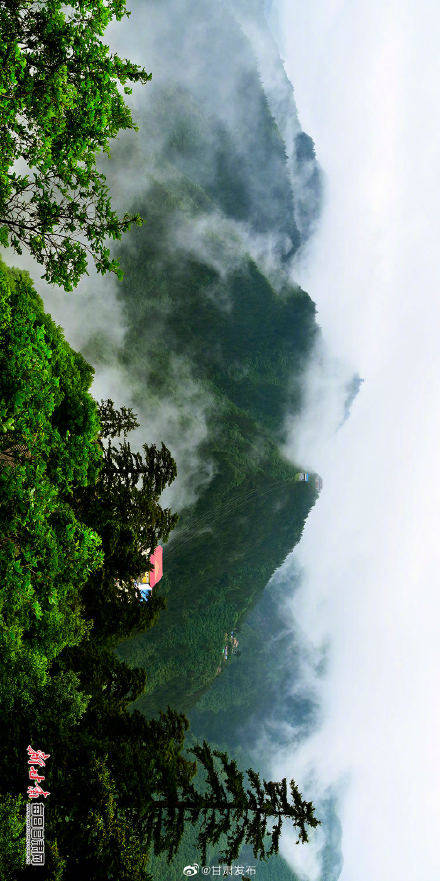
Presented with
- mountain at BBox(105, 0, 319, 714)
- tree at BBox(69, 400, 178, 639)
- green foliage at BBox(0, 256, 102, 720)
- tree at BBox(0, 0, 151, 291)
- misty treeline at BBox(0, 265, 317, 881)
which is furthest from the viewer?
mountain at BBox(105, 0, 319, 714)

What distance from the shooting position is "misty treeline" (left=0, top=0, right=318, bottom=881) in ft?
66.0

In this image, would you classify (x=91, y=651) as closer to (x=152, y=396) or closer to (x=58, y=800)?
(x=58, y=800)

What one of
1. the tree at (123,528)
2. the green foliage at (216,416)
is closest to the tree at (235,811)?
the tree at (123,528)

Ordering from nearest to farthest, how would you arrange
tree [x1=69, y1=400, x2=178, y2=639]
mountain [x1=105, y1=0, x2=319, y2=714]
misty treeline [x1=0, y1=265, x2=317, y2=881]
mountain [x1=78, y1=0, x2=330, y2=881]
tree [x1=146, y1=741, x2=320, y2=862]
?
misty treeline [x1=0, y1=265, x2=317, y2=881], tree [x1=146, y1=741, x2=320, y2=862], tree [x1=69, y1=400, x2=178, y2=639], mountain [x1=78, y1=0, x2=330, y2=881], mountain [x1=105, y1=0, x2=319, y2=714]

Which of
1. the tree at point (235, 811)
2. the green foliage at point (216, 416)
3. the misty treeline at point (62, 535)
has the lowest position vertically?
the tree at point (235, 811)

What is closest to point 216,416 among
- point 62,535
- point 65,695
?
point 65,695

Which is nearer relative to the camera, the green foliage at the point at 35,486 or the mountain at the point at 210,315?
the green foliage at the point at 35,486

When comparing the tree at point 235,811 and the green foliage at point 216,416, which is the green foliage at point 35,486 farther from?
the green foliage at point 216,416

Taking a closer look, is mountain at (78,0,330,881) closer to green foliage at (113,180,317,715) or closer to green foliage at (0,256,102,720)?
green foliage at (113,180,317,715)

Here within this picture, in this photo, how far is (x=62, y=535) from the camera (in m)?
22.8

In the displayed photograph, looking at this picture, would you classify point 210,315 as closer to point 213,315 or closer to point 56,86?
point 213,315

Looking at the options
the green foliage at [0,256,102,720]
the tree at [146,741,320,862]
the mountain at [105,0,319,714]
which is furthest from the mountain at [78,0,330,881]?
the tree at [146,741,320,862]

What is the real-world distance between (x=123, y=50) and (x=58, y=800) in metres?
63.8

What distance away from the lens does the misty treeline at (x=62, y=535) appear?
20125 millimetres
